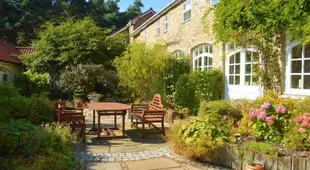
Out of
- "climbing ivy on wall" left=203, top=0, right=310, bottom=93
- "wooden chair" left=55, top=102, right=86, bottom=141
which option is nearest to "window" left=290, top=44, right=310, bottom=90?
"climbing ivy on wall" left=203, top=0, right=310, bottom=93

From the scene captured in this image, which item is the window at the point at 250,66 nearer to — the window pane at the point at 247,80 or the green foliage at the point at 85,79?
the window pane at the point at 247,80

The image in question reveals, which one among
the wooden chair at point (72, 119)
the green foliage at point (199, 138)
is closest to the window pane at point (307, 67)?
the green foliage at point (199, 138)

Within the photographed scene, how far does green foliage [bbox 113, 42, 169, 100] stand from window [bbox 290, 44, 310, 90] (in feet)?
17.4

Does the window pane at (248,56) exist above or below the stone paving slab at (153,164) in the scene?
above

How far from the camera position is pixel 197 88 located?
9.33m

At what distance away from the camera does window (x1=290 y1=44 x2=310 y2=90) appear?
254 inches

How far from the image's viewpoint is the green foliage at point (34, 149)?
4.00 metres

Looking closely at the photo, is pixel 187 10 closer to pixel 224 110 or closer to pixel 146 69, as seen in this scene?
pixel 146 69

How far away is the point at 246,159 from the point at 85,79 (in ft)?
38.3

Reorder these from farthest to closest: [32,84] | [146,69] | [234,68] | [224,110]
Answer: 1. [32,84]
2. [146,69]
3. [234,68]
4. [224,110]

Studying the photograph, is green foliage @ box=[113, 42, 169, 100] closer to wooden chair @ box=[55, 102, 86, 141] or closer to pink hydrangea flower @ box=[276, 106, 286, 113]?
wooden chair @ box=[55, 102, 86, 141]

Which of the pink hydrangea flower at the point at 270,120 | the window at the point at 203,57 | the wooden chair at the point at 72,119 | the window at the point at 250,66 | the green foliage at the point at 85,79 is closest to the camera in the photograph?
the pink hydrangea flower at the point at 270,120

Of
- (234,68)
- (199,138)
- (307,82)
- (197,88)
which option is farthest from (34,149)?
(234,68)

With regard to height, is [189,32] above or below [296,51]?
above
